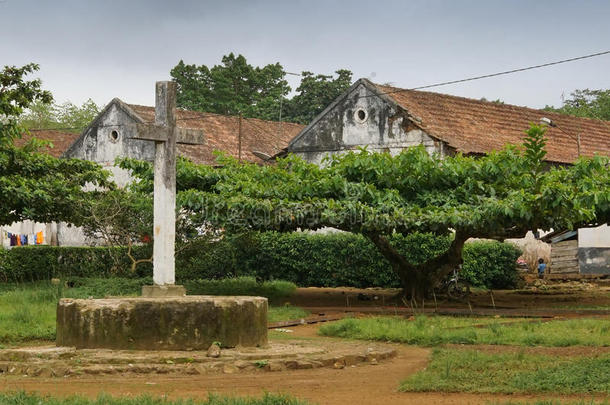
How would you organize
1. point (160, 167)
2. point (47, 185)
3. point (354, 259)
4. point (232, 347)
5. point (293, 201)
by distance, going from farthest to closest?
point (354, 259)
point (47, 185)
point (293, 201)
point (160, 167)
point (232, 347)

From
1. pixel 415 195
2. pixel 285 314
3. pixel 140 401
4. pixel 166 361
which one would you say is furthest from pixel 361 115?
pixel 140 401

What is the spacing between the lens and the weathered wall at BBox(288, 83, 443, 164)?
1247 inches

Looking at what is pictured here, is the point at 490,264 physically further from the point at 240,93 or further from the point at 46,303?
the point at 240,93

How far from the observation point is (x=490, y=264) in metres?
26.8

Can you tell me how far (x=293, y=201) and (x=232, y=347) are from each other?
27.5 feet

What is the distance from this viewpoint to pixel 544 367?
10.1 m

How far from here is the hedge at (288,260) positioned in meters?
26.3

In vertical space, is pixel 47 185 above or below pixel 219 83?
below

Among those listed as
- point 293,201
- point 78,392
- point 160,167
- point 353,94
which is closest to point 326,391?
point 78,392

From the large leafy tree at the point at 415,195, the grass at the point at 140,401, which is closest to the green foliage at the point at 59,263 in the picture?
the large leafy tree at the point at 415,195

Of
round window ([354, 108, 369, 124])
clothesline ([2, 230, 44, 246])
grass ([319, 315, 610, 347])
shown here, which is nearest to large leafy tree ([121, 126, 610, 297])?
grass ([319, 315, 610, 347])

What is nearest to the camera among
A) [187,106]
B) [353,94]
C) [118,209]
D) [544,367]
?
[544,367]

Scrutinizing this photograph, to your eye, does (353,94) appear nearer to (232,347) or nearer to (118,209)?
(118,209)

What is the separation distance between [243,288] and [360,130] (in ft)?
36.5
